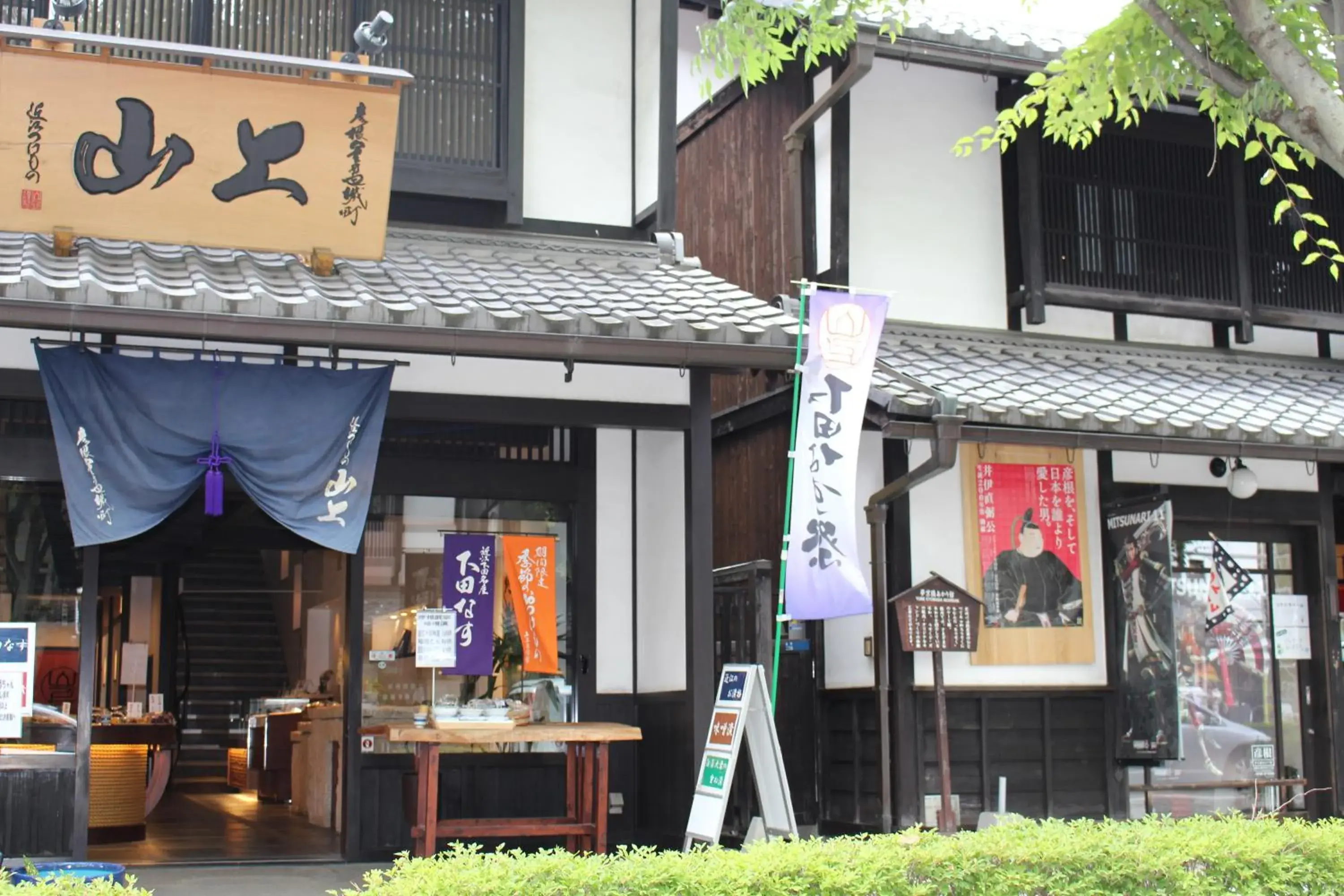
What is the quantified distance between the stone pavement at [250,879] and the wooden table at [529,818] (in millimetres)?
626

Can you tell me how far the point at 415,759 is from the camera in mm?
10898

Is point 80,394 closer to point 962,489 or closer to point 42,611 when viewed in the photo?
point 42,611

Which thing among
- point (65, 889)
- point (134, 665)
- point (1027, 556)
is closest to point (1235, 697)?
point (1027, 556)

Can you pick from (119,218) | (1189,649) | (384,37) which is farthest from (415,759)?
(1189,649)

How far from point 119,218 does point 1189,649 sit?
29.3 feet

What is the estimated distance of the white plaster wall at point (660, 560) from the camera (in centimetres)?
1117

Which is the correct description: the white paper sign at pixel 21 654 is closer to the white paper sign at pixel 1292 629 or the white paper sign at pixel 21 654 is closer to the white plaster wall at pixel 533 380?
the white plaster wall at pixel 533 380

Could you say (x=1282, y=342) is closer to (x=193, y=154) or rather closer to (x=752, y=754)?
(x=752, y=754)

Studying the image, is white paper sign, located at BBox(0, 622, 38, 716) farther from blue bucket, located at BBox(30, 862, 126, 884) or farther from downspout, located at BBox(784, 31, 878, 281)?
downspout, located at BBox(784, 31, 878, 281)

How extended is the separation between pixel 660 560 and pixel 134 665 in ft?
27.7

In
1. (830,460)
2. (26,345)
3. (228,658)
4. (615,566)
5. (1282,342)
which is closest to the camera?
(26,345)

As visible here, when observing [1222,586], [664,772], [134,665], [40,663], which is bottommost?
[664,772]

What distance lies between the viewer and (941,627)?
10.5m

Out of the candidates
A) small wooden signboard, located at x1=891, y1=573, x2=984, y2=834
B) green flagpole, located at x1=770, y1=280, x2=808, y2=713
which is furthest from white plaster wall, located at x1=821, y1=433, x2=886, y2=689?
green flagpole, located at x1=770, y1=280, x2=808, y2=713
